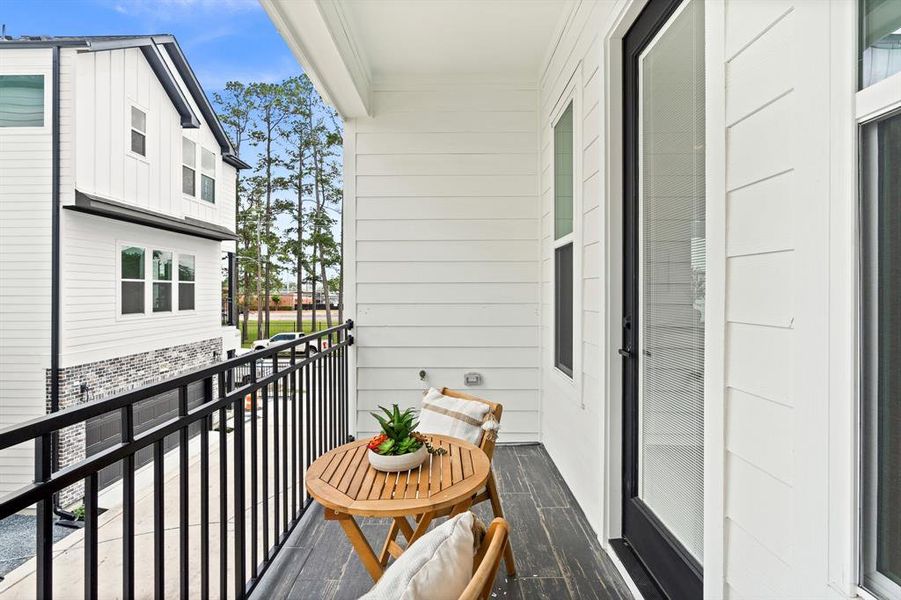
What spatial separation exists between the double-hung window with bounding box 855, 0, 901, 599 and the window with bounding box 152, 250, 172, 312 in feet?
27.5

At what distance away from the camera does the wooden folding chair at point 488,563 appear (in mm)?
718

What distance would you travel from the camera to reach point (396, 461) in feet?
5.06

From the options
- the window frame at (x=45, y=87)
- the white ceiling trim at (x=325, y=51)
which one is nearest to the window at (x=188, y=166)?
the window frame at (x=45, y=87)

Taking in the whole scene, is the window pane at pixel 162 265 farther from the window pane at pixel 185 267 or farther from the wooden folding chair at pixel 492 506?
the wooden folding chair at pixel 492 506

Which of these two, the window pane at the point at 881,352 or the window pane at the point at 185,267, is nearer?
the window pane at the point at 881,352

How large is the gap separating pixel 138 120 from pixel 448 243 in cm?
636

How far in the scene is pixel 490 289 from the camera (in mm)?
3539

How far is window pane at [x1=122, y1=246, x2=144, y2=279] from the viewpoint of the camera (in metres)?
6.52

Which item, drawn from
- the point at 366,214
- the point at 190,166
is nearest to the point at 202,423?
the point at 366,214

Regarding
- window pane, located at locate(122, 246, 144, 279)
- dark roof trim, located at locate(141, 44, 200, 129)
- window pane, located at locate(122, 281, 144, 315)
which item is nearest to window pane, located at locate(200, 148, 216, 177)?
dark roof trim, located at locate(141, 44, 200, 129)

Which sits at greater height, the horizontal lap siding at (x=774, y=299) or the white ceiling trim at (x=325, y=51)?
the white ceiling trim at (x=325, y=51)

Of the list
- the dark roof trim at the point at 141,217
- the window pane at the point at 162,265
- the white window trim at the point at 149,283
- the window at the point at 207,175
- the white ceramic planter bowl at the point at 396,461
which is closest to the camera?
the white ceramic planter bowl at the point at 396,461

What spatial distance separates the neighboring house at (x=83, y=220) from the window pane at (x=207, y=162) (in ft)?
2.16

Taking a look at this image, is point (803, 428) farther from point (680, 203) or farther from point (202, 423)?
point (202, 423)
